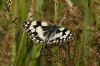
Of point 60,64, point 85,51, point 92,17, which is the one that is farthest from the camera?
point 92,17

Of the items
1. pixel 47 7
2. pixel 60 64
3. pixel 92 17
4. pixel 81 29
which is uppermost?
pixel 47 7

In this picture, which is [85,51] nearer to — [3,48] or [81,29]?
[81,29]

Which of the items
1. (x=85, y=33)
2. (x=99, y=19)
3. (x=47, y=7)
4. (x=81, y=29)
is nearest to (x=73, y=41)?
(x=81, y=29)
